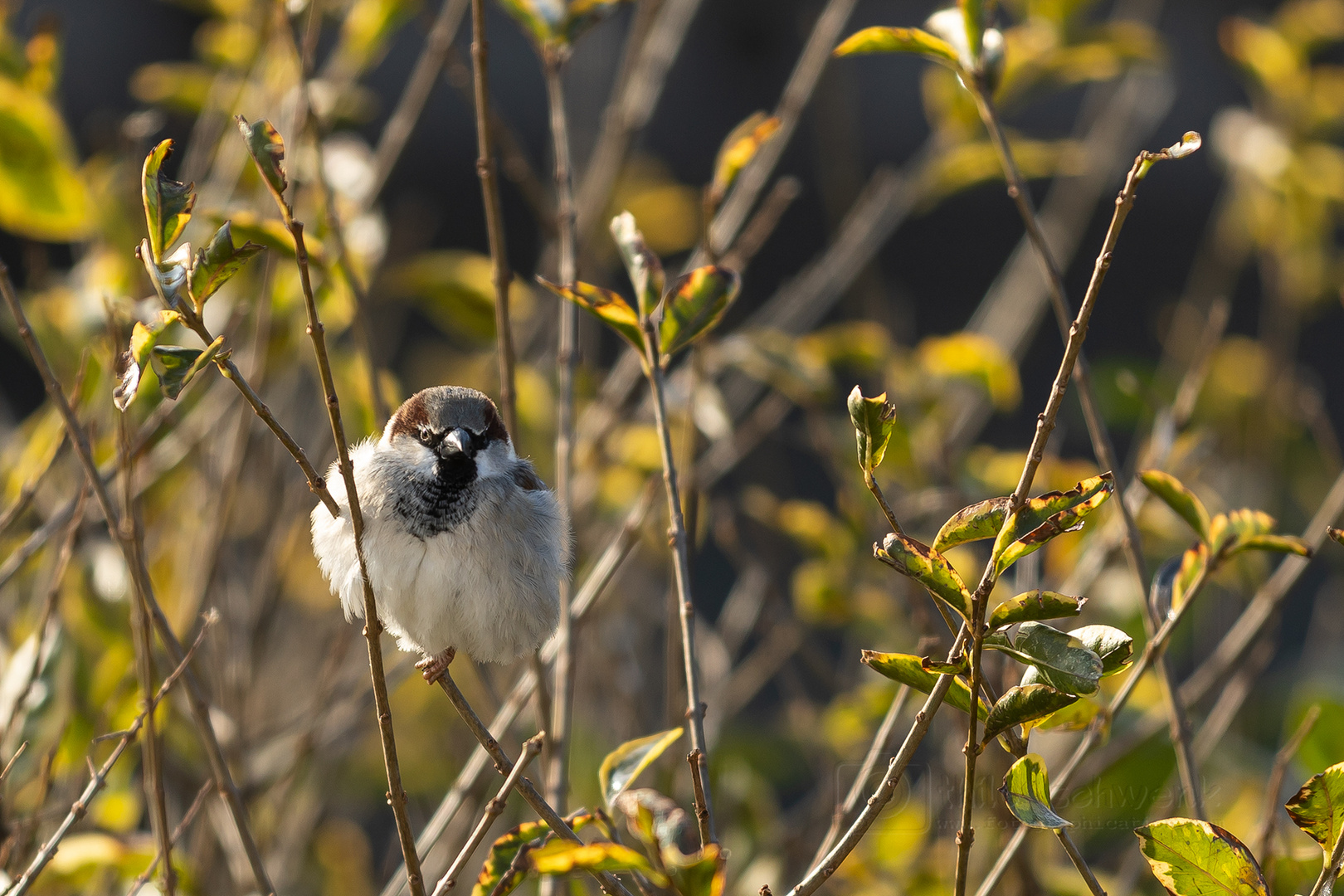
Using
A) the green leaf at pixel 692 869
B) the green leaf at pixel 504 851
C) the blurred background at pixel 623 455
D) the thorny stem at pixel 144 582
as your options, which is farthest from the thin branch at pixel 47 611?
the green leaf at pixel 692 869

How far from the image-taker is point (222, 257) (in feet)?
3.13

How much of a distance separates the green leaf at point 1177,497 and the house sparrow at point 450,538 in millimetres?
763

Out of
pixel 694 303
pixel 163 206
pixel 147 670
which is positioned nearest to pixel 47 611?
pixel 147 670

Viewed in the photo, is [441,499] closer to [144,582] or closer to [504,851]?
[144,582]

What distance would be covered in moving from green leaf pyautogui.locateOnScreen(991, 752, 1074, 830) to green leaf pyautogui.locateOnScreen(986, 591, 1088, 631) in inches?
3.0

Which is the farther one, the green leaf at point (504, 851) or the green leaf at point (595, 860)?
the green leaf at point (504, 851)

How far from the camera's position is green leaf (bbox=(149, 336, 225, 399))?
2.93 feet

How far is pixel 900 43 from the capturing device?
128 centimetres

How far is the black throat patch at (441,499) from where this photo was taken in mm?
1512

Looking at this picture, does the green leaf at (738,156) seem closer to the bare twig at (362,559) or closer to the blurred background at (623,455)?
the blurred background at (623,455)

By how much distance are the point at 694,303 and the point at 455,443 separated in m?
0.50

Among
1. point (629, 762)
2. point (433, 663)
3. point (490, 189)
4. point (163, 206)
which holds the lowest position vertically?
point (433, 663)

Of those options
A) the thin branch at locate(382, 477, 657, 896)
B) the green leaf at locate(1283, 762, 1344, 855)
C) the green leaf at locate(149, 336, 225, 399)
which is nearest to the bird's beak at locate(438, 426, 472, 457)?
the thin branch at locate(382, 477, 657, 896)

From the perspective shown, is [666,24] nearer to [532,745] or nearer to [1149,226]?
[532,745]
